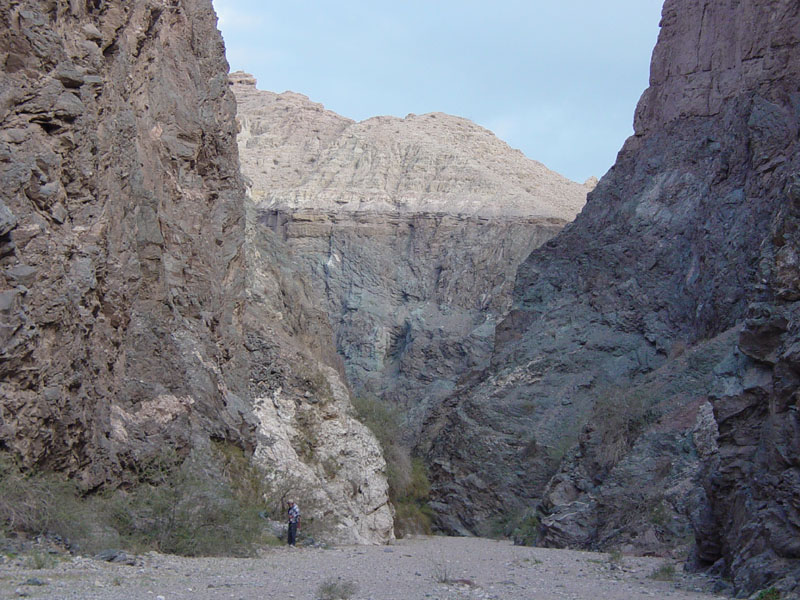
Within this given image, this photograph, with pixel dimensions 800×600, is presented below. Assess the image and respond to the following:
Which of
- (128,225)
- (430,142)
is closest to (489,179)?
(430,142)

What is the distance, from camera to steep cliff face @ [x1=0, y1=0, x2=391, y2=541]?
714 inches

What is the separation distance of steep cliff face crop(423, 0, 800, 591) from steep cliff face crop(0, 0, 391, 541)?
31.0 ft

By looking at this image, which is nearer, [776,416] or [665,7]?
[776,416]

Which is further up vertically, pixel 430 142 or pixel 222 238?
pixel 430 142

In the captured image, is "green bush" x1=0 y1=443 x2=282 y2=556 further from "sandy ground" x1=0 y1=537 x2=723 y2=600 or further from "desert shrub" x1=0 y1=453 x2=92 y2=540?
"sandy ground" x1=0 y1=537 x2=723 y2=600

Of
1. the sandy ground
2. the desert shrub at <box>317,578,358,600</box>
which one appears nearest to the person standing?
the sandy ground

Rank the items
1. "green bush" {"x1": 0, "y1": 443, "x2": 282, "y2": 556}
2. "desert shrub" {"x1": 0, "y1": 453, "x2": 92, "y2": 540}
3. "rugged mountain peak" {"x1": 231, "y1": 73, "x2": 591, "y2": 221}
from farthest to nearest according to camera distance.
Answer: "rugged mountain peak" {"x1": 231, "y1": 73, "x2": 591, "y2": 221}
"green bush" {"x1": 0, "y1": 443, "x2": 282, "y2": 556}
"desert shrub" {"x1": 0, "y1": 453, "x2": 92, "y2": 540}

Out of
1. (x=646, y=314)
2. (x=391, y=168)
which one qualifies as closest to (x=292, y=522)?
(x=646, y=314)

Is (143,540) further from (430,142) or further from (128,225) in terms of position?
(430,142)

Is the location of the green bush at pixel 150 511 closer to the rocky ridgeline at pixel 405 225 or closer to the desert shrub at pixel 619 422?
the desert shrub at pixel 619 422

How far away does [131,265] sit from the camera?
24.3 metres

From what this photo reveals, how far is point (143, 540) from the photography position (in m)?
20.5

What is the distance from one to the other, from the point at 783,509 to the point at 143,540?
11438 millimetres

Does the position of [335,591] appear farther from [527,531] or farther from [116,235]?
[527,531]
